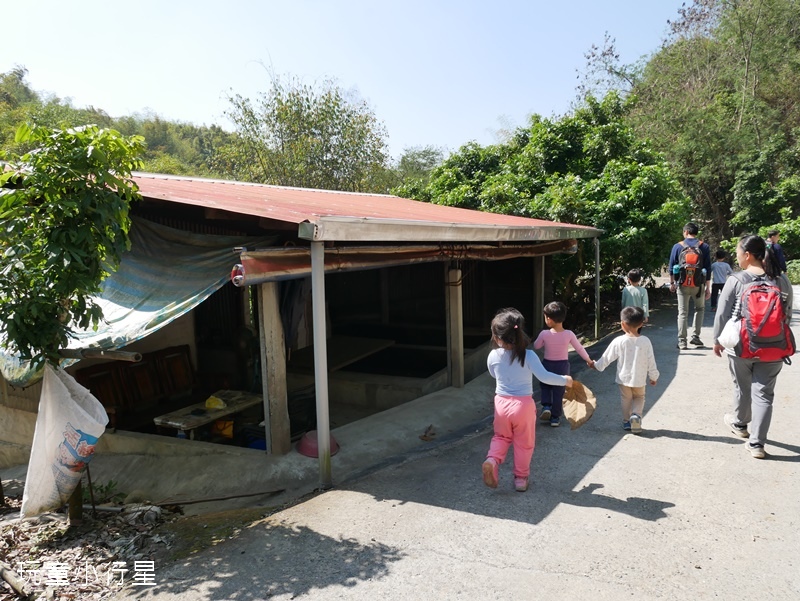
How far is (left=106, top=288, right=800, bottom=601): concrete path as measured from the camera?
123 inches

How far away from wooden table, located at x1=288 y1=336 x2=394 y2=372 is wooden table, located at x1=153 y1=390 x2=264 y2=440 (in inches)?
85.1

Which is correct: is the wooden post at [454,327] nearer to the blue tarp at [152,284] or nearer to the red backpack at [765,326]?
the blue tarp at [152,284]

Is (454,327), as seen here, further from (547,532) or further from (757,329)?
(547,532)

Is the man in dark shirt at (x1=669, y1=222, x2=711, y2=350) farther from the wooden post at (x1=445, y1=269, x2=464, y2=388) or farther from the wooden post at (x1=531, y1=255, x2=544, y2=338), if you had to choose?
the wooden post at (x1=445, y1=269, x2=464, y2=388)

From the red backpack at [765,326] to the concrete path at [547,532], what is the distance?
3.08 feet

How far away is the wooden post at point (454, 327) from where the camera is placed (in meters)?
7.62

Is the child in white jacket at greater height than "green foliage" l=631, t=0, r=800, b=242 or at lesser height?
lesser

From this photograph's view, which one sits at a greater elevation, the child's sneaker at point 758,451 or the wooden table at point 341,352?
the child's sneaker at point 758,451

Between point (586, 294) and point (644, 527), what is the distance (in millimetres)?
10357

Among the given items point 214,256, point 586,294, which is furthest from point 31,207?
point 586,294

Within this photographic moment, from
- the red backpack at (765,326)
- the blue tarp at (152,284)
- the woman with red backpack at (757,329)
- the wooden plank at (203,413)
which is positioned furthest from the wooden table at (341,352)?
the red backpack at (765,326)

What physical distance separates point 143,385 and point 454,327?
14.0 feet

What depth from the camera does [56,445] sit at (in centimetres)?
412

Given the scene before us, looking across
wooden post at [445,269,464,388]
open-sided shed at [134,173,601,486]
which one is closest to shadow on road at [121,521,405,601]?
open-sided shed at [134,173,601,486]
